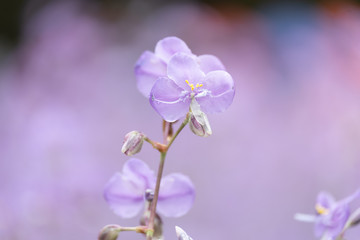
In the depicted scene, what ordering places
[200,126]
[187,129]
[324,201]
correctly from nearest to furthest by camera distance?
1. [200,126]
2. [324,201]
3. [187,129]

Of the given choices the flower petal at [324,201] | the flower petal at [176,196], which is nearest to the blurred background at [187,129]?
the flower petal at [324,201]

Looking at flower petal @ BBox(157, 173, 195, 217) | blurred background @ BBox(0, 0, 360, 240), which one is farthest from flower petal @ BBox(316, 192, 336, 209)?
blurred background @ BBox(0, 0, 360, 240)

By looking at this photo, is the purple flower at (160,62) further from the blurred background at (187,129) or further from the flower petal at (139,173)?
the blurred background at (187,129)

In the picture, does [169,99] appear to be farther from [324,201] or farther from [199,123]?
[324,201]

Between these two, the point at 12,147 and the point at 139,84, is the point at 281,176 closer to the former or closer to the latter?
the point at 12,147

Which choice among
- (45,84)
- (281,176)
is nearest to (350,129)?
(281,176)

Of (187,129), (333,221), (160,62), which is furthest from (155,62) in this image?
(187,129)
